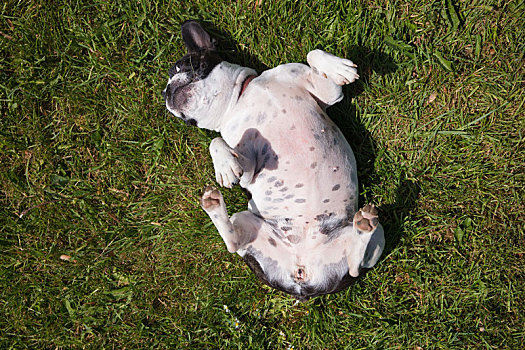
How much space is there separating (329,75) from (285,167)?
2.66 ft

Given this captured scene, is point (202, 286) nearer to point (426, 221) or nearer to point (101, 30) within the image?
point (426, 221)

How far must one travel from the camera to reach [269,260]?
340 centimetres

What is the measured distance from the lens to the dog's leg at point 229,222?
314 centimetres

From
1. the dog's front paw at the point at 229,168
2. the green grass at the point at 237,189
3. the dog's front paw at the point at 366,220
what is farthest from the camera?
the green grass at the point at 237,189

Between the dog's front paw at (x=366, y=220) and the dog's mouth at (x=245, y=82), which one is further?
the dog's mouth at (x=245, y=82)

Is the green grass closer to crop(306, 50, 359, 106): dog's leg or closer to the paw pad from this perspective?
crop(306, 50, 359, 106): dog's leg

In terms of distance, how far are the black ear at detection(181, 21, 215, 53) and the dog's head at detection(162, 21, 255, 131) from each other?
0.10 feet

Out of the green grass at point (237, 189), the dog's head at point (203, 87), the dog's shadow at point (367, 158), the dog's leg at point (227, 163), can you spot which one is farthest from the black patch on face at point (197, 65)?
the dog's shadow at point (367, 158)

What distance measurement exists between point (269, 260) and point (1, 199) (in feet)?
10.0

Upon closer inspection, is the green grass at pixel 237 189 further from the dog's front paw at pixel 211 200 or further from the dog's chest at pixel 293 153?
the dog's front paw at pixel 211 200

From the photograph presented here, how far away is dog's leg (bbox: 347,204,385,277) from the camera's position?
3.07 m

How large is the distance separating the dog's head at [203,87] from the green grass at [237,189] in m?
0.71

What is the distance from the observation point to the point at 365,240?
3133 millimetres

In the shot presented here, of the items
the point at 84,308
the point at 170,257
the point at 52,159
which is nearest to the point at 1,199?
the point at 52,159
